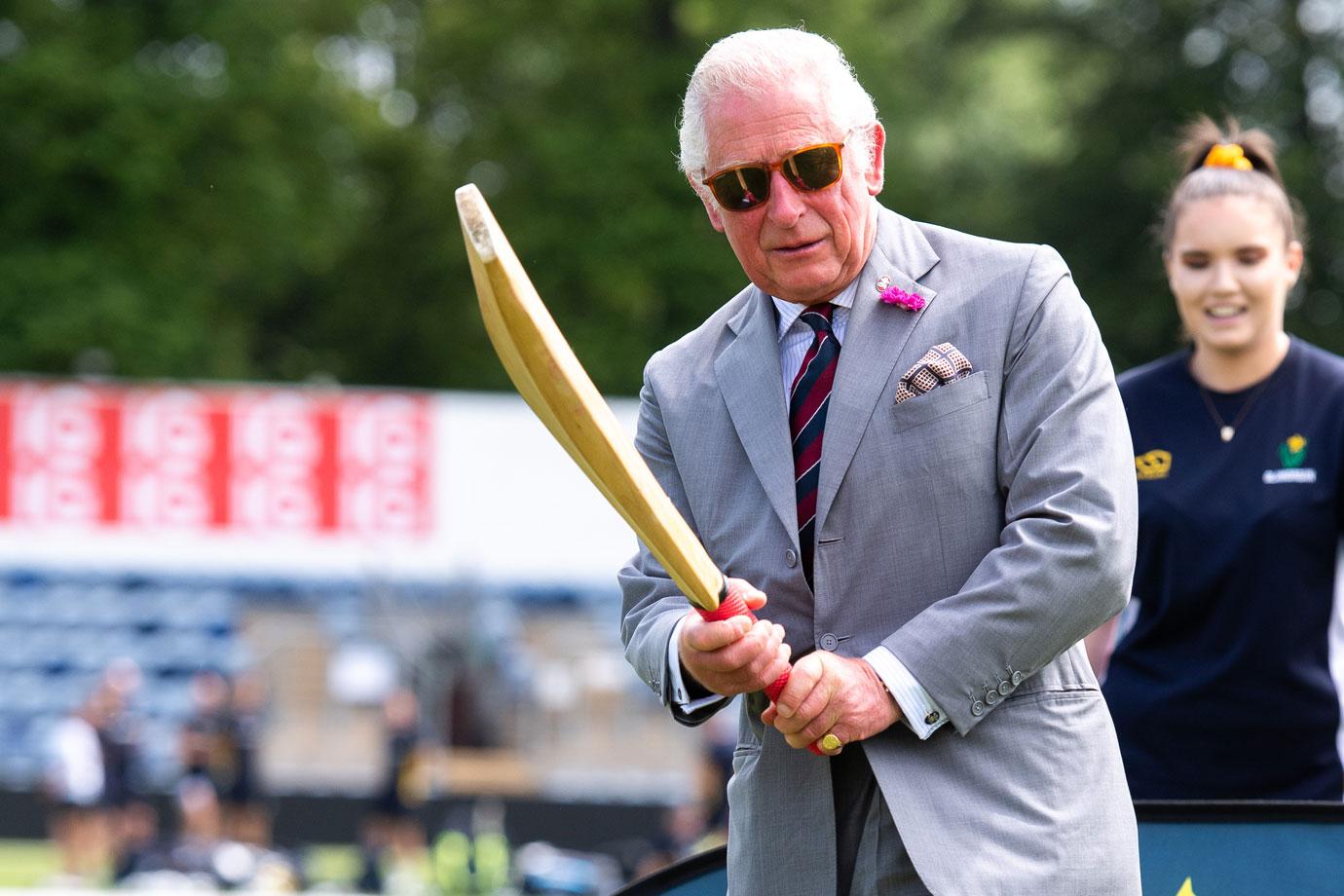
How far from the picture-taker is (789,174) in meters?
2.70

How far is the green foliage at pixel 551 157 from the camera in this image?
77.0ft

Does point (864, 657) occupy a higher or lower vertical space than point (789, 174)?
lower

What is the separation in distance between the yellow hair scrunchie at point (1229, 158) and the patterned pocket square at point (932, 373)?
5.35ft

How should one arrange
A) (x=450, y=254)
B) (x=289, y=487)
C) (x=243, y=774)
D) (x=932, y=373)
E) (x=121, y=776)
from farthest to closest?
(x=450, y=254) < (x=289, y=487) < (x=243, y=774) < (x=121, y=776) < (x=932, y=373)

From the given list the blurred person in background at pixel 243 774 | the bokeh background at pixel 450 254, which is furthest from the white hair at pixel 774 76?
the blurred person in background at pixel 243 774

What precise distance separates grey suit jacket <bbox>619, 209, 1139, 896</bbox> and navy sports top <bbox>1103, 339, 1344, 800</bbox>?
118 cm

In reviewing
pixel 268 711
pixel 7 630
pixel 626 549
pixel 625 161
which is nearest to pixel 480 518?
pixel 626 549

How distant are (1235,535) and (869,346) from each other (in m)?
1.38

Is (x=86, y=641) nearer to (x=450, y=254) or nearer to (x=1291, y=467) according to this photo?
(x=450, y=254)

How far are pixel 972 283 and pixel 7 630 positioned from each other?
16022 millimetres

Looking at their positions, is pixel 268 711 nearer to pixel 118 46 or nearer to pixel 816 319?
pixel 118 46

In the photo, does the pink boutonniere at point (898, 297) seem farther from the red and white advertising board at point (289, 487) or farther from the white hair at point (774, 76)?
the red and white advertising board at point (289, 487)

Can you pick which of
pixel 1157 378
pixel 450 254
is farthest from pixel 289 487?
pixel 1157 378

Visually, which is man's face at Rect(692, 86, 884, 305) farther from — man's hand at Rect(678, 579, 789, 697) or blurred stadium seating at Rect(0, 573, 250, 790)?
blurred stadium seating at Rect(0, 573, 250, 790)
